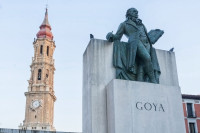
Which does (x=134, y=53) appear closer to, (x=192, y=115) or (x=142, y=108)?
(x=142, y=108)

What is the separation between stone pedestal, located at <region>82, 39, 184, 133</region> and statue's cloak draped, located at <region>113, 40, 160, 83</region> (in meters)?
0.13

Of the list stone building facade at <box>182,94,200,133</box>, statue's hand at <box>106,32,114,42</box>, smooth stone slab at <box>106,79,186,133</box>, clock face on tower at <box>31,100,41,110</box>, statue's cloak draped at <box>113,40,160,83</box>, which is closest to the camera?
smooth stone slab at <box>106,79,186,133</box>

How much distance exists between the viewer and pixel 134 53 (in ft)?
24.7

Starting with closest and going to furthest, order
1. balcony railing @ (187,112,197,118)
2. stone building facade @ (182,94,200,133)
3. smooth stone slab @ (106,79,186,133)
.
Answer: smooth stone slab @ (106,79,186,133), stone building facade @ (182,94,200,133), balcony railing @ (187,112,197,118)

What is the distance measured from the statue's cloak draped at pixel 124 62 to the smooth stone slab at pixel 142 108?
0.50 m

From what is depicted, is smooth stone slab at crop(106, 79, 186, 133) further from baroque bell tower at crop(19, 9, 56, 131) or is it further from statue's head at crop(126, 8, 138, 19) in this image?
baroque bell tower at crop(19, 9, 56, 131)

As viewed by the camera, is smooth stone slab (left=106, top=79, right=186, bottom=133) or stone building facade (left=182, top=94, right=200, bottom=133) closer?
smooth stone slab (left=106, top=79, right=186, bottom=133)

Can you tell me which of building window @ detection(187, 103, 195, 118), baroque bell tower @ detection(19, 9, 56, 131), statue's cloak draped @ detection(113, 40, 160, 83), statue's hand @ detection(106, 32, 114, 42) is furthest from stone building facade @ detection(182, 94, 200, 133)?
baroque bell tower @ detection(19, 9, 56, 131)

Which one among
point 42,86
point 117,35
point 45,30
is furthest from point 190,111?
point 45,30

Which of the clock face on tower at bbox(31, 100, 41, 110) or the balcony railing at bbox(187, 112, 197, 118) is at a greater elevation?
the clock face on tower at bbox(31, 100, 41, 110)

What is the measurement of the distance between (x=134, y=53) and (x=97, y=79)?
1.12 metres

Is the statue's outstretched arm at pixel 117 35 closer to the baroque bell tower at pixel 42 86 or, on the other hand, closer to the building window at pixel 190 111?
the building window at pixel 190 111

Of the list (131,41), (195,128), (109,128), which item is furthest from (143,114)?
(195,128)

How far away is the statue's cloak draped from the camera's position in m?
7.46
